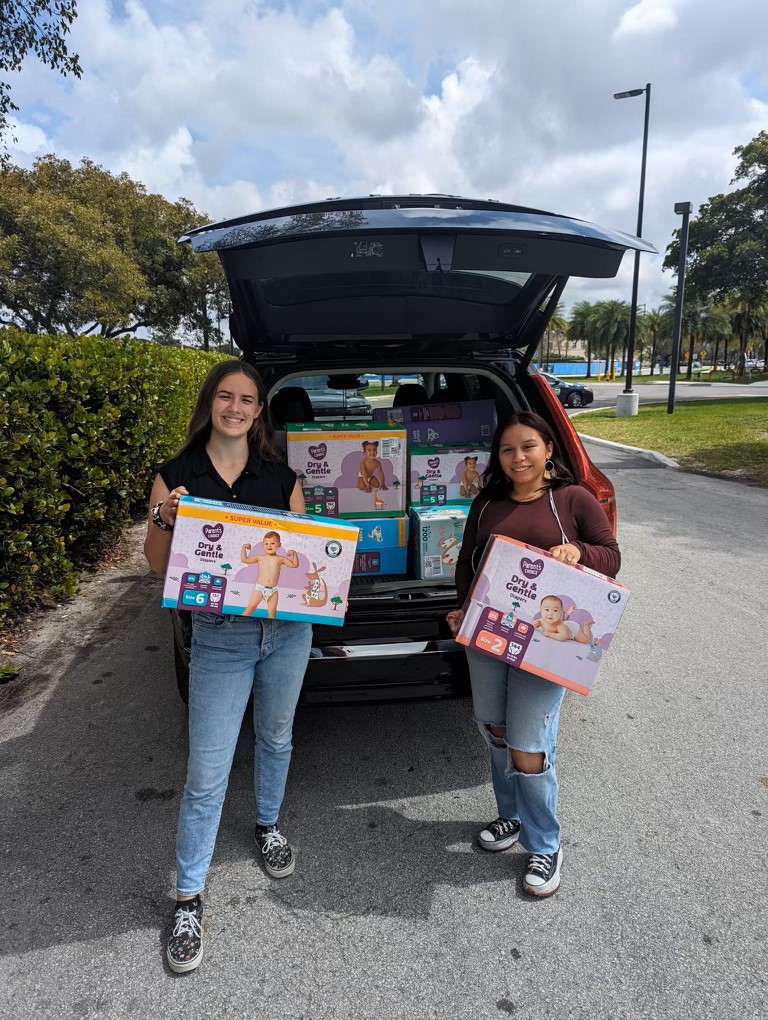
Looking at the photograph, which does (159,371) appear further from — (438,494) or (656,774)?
(656,774)

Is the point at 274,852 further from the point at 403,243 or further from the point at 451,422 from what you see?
the point at 451,422

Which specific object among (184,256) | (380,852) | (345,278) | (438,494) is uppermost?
(184,256)

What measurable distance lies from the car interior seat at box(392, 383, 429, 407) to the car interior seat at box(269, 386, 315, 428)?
2.09 ft

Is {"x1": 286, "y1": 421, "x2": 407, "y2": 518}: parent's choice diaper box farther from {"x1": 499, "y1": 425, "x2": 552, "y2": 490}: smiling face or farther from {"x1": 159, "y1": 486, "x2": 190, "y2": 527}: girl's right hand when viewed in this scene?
{"x1": 159, "y1": 486, "x2": 190, "y2": 527}: girl's right hand

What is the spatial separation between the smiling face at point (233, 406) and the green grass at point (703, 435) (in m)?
8.42

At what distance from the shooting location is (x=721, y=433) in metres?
13.1

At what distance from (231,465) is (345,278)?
1133 millimetres

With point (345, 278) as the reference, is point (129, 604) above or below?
below

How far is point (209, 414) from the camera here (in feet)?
6.73

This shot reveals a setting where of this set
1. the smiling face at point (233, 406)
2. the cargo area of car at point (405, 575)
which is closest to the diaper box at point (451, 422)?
the cargo area of car at point (405, 575)

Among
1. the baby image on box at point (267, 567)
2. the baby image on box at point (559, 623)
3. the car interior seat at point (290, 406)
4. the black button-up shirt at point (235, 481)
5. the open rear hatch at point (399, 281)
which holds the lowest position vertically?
the baby image on box at point (559, 623)

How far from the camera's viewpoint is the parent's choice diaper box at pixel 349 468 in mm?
2977

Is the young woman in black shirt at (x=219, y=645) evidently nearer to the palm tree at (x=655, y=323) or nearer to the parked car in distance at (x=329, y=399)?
the parked car in distance at (x=329, y=399)

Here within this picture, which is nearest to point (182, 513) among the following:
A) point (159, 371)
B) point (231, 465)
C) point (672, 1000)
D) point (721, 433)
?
point (231, 465)
